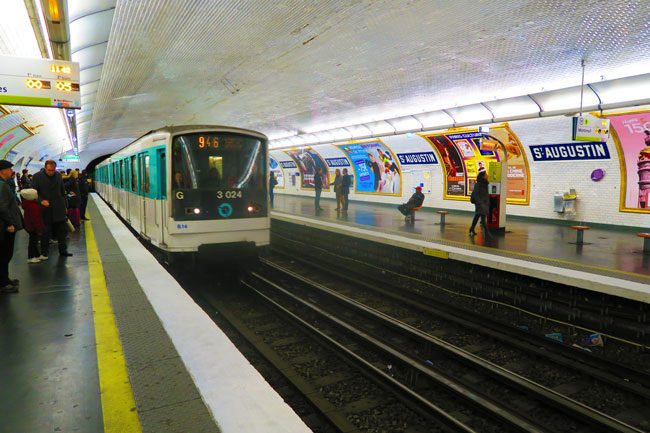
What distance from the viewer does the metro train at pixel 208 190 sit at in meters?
7.27

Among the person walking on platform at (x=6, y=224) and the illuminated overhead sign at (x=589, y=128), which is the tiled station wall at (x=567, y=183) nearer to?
the illuminated overhead sign at (x=589, y=128)

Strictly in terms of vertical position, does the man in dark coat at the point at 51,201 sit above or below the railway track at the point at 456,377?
above

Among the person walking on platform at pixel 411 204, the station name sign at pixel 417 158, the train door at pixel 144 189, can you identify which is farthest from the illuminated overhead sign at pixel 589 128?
the train door at pixel 144 189

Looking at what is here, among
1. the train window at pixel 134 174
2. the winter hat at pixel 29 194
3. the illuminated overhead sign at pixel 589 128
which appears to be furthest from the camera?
the train window at pixel 134 174

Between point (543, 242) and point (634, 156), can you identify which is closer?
point (543, 242)

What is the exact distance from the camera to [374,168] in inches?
824

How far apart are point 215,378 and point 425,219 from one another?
43.0 ft

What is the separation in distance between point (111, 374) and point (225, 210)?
15.6 ft

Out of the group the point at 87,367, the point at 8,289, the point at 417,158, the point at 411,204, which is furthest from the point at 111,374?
the point at 417,158

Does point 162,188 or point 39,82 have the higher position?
point 39,82

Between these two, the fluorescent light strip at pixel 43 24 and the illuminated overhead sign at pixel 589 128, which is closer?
the fluorescent light strip at pixel 43 24

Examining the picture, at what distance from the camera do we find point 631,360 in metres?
5.50

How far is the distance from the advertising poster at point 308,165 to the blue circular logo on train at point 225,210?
16.0 meters

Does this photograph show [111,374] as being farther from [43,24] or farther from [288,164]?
[288,164]
